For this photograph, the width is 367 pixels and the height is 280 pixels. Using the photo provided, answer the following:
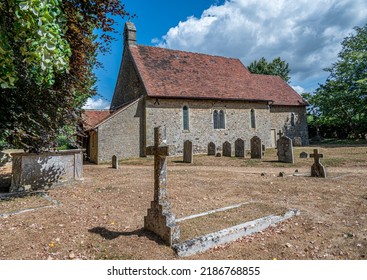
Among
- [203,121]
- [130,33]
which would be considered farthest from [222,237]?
[130,33]

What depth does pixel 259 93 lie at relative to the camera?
78.5 feet

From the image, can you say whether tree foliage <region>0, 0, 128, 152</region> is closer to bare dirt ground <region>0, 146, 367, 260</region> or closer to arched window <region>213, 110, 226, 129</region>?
bare dirt ground <region>0, 146, 367, 260</region>

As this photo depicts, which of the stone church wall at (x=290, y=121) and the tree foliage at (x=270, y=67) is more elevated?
the tree foliage at (x=270, y=67)

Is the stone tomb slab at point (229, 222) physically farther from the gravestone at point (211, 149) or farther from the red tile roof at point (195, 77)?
the red tile roof at point (195, 77)

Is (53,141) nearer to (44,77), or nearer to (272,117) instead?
(44,77)

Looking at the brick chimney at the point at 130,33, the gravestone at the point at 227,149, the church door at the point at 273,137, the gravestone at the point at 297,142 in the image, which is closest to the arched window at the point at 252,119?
the church door at the point at 273,137

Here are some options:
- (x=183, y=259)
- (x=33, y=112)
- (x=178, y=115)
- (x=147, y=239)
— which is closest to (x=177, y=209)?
(x=147, y=239)

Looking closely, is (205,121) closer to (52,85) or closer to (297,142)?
(297,142)

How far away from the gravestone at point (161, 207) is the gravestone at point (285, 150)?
36.7ft

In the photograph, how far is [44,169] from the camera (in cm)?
784

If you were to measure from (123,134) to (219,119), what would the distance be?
883 centimetres

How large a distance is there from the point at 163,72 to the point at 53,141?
50.0 ft

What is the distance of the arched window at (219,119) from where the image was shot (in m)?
21.2

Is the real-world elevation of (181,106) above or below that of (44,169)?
above
